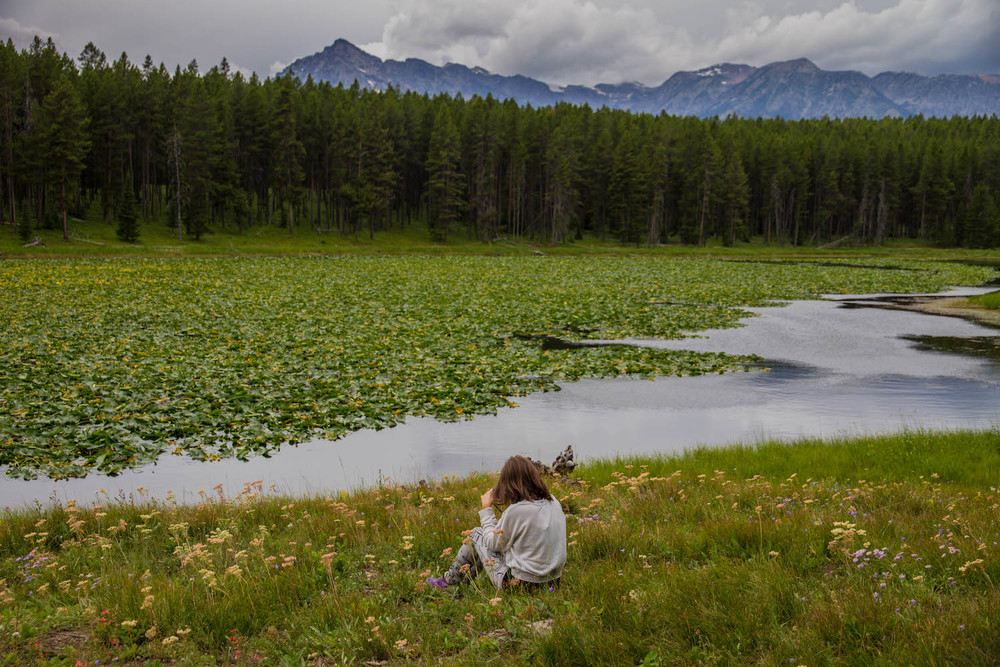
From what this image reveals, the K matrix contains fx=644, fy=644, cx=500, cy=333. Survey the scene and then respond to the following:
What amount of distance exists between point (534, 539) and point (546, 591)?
0.47 metres

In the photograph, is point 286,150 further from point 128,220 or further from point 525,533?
point 525,533

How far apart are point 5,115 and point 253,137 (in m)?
28.0

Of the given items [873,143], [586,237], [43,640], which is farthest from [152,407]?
[873,143]

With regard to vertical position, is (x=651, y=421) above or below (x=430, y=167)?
below

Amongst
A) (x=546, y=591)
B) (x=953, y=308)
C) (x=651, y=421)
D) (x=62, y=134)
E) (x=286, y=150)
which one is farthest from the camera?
(x=286, y=150)

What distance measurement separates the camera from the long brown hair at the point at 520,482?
5.68m

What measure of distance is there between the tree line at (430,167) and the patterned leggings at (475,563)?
7011 centimetres

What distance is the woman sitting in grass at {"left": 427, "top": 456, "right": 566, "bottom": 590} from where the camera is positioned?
5.64m

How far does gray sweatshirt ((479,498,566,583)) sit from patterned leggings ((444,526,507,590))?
0.14 metres

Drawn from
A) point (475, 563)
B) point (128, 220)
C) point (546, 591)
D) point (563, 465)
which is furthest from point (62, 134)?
point (546, 591)

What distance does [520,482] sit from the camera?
569 centimetres

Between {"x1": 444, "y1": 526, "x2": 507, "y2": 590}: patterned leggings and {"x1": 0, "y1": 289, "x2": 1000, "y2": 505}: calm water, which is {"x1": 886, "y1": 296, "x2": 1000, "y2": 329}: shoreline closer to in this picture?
{"x1": 0, "y1": 289, "x2": 1000, "y2": 505}: calm water

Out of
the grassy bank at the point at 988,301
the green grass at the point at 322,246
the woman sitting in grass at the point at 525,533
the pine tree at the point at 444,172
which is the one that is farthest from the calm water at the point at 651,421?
the pine tree at the point at 444,172

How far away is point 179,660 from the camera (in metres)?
4.78
